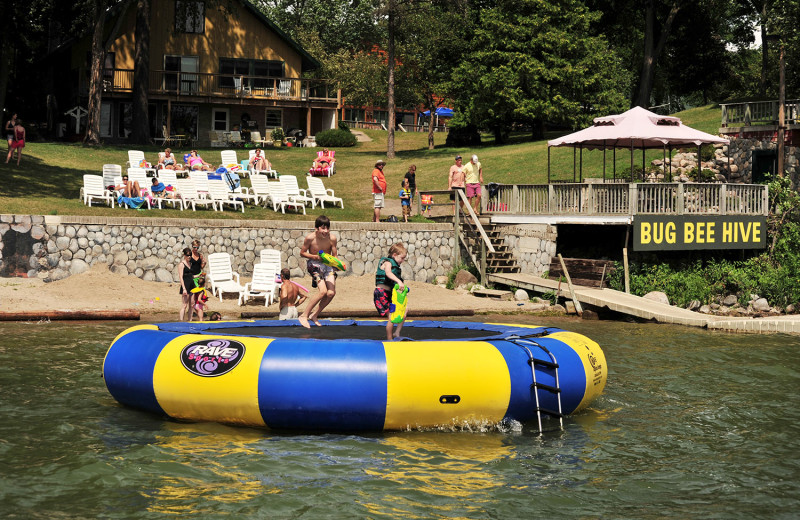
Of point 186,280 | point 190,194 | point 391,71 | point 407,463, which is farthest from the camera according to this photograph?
point 391,71

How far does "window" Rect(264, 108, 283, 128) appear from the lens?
50812mm

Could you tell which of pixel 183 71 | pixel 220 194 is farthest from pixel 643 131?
pixel 183 71

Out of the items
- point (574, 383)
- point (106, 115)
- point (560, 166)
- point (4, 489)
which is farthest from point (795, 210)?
point (106, 115)

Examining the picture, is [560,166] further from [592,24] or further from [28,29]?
[28,29]

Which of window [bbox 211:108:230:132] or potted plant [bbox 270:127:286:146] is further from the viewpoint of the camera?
window [bbox 211:108:230:132]

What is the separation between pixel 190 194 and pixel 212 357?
52.6ft

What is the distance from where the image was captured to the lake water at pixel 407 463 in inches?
359

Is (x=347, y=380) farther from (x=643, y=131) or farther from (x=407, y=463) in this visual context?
(x=643, y=131)

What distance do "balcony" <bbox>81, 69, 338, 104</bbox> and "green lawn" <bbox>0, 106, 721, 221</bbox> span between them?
3.53m

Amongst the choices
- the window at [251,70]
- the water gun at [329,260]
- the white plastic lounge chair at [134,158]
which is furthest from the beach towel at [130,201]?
the window at [251,70]

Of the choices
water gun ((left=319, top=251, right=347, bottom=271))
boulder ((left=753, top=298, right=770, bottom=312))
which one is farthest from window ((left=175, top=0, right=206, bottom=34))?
water gun ((left=319, top=251, right=347, bottom=271))

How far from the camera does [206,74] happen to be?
46.9 meters

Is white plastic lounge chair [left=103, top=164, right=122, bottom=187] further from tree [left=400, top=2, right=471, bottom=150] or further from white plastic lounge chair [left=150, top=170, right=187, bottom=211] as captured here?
tree [left=400, top=2, right=471, bottom=150]

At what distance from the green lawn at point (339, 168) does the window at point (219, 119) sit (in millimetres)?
4311
